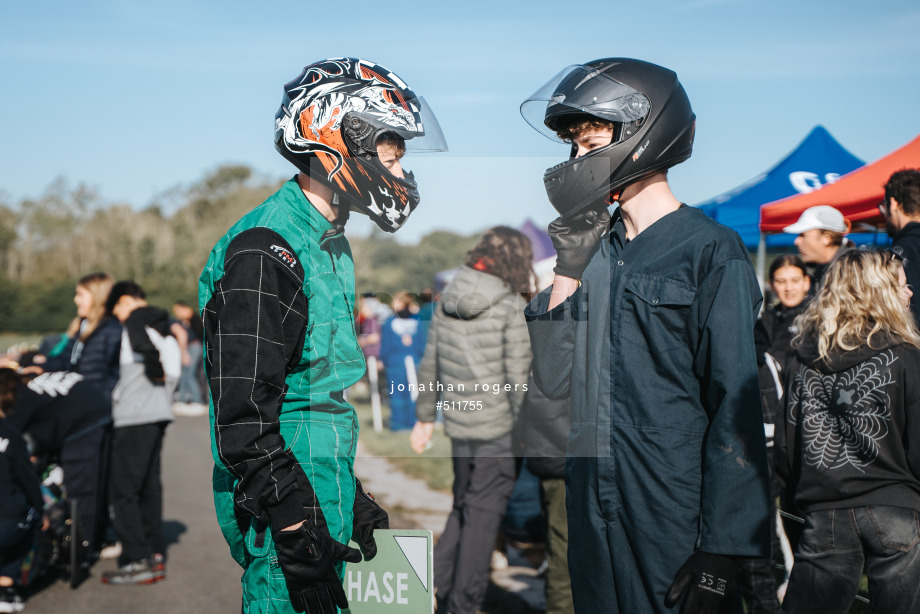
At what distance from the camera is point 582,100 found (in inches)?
81.4

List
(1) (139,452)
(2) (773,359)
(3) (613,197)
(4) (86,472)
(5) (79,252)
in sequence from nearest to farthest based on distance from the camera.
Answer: (3) (613,197) < (2) (773,359) < (1) (139,452) < (4) (86,472) < (5) (79,252)

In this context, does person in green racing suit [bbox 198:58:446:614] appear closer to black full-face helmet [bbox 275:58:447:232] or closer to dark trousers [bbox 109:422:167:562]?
black full-face helmet [bbox 275:58:447:232]

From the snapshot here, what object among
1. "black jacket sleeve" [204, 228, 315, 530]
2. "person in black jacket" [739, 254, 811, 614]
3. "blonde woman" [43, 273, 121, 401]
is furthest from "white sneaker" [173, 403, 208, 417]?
"black jacket sleeve" [204, 228, 315, 530]

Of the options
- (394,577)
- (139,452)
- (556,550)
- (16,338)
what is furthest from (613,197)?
(16,338)

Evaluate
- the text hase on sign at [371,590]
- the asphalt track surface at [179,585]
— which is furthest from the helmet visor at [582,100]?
the asphalt track surface at [179,585]

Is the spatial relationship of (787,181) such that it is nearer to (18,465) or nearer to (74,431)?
(74,431)

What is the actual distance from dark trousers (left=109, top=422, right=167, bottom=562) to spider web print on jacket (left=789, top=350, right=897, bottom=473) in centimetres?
454

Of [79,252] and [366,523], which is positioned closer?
[366,523]

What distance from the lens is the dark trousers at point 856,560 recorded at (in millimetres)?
2920

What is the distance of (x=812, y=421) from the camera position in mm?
3232

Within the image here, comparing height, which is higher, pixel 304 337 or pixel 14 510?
pixel 304 337

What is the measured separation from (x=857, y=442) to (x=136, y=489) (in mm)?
4785

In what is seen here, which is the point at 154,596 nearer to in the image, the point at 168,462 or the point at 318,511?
the point at 318,511

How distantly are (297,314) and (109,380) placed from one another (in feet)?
15.8
